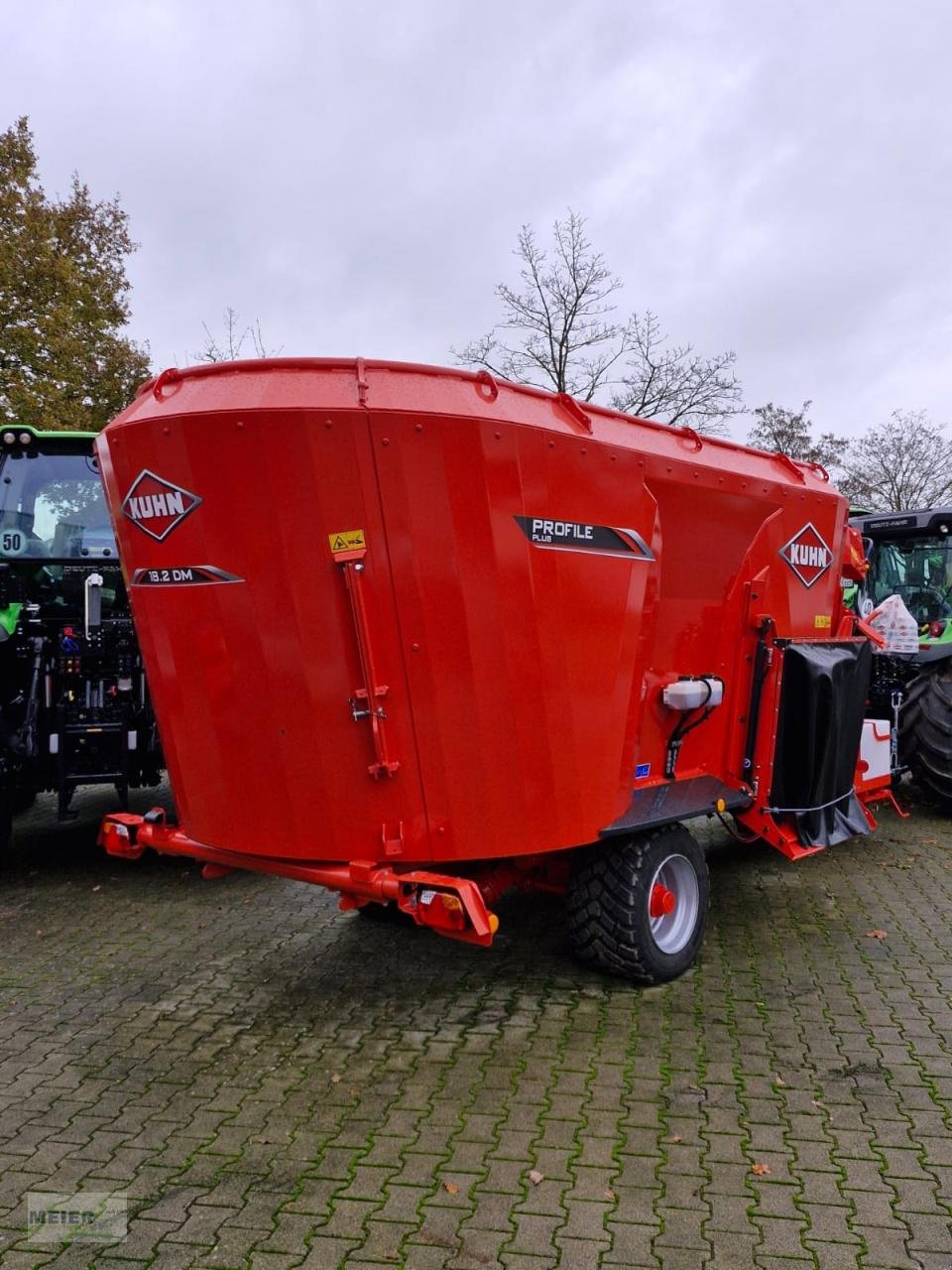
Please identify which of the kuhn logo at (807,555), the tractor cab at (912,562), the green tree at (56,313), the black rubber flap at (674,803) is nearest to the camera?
the black rubber flap at (674,803)

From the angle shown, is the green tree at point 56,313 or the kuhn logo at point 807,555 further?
the green tree at point 56,313

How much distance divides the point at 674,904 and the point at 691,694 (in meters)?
1.02

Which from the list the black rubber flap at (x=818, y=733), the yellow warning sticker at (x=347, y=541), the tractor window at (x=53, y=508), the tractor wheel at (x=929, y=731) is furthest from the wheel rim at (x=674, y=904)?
the tractor window at (x=53, y=508)

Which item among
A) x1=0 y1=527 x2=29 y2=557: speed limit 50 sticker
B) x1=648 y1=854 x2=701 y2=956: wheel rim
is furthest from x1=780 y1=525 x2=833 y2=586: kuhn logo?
x1=0 y1=527 x2=29 y2=557: speed limit 50 sticker

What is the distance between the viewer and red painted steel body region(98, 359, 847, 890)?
3.37m

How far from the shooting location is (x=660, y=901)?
4.32 metres

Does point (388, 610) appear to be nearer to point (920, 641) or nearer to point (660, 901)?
point (660, 901)

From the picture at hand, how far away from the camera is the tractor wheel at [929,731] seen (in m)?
7.00

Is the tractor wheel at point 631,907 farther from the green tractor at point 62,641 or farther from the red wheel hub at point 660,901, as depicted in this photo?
the green tractor at point 62,641

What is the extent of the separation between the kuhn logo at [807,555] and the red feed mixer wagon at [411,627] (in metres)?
1.01

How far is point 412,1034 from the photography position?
3.90 metres

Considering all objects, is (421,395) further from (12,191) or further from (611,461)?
(12,191)

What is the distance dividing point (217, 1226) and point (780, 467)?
169 inches

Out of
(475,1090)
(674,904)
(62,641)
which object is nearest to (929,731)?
(674,904)
